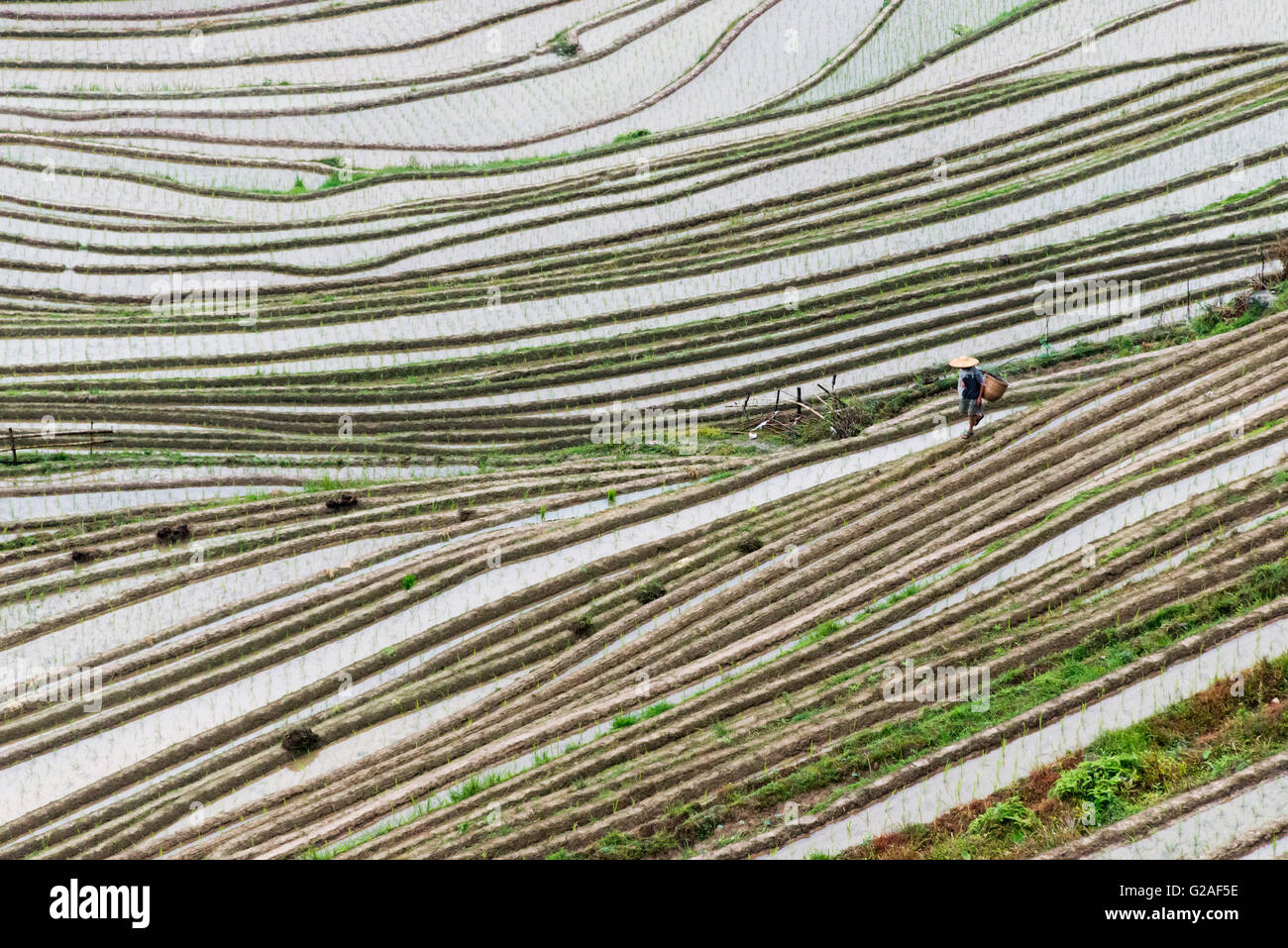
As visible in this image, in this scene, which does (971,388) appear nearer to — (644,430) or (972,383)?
(972,383)

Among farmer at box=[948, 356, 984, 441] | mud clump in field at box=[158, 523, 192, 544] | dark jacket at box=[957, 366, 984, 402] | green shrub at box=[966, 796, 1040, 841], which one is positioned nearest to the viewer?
green shrub at box=[966, 796, 1040, 841]

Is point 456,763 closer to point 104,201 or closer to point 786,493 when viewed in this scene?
point 786,493

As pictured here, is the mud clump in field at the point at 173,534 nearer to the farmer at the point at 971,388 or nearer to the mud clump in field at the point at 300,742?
the mud clump in field at the point at 300,742

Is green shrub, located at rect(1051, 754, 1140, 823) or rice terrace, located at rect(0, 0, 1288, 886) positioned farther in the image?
rice terrace, located at rect(0, 0, 1288, 886)

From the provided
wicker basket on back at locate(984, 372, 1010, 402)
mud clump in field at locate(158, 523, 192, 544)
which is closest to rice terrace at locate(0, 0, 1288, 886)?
mud clump in field at locate(158, 523, 192, 544)

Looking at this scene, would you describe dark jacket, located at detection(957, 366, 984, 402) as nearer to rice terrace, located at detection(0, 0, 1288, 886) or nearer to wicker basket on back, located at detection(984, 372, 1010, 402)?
rice terrace, located at detection(0, 0, 1288, 886)

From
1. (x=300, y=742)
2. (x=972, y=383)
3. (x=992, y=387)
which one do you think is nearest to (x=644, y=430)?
(x=992, y=387)
